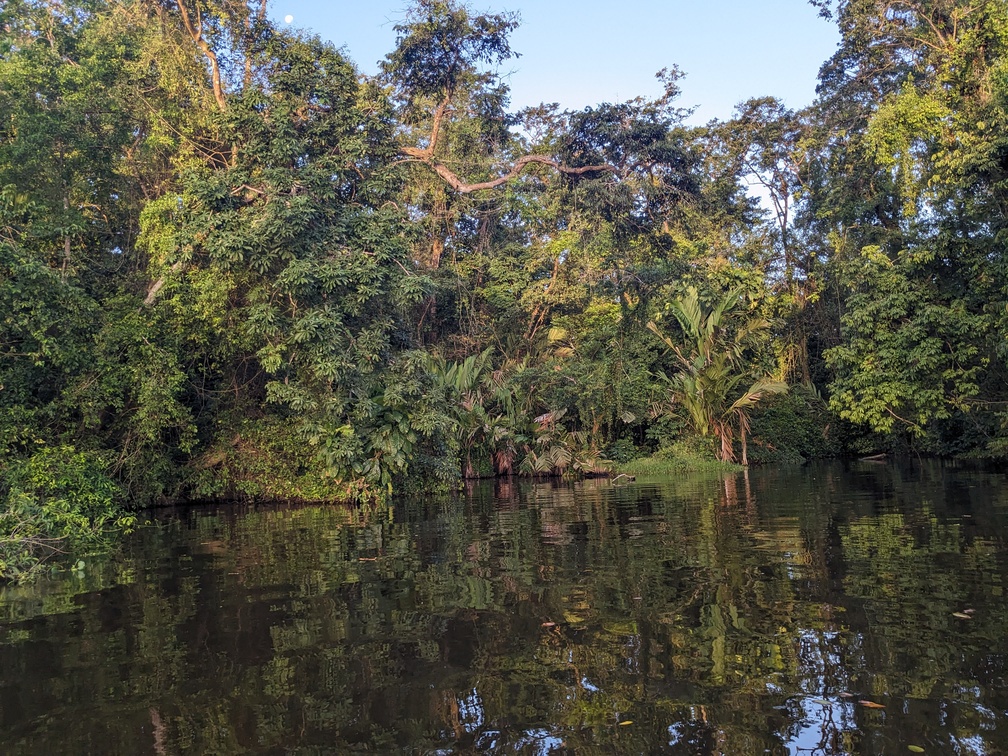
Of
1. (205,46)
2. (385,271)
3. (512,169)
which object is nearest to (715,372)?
(512,169)

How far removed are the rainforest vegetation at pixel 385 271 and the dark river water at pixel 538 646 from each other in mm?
4214

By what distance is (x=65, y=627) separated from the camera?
5773 millimetres

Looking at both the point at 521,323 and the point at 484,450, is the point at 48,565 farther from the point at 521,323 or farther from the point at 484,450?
the point at 521,323

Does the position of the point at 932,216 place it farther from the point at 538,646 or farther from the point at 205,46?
the point at 538,646

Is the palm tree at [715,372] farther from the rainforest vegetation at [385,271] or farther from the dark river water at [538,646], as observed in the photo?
the dark river water at [538,646]

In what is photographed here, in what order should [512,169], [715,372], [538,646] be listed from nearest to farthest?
[538,646]
[512,169]
[715,372]

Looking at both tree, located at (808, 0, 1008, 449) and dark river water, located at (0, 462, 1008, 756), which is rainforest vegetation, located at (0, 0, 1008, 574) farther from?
dark river water, located at (0, 462, 1008, 756)

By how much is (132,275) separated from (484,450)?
1001 cm

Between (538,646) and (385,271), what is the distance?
38.7 ft

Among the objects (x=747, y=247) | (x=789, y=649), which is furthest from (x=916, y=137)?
(x=789, y=649)

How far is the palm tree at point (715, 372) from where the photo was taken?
22.2m

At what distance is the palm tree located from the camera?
22.2 meters

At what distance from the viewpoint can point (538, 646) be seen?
4.61 metres

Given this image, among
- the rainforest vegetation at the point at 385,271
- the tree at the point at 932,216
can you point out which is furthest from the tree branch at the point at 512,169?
the tree at the point at 932,216
